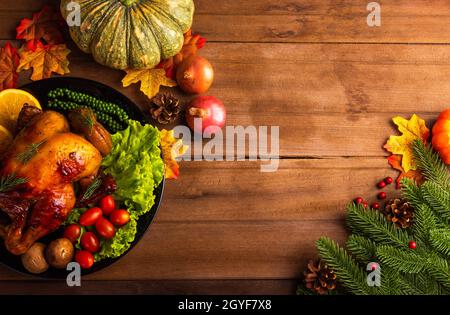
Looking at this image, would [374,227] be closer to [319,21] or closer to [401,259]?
[401,259]

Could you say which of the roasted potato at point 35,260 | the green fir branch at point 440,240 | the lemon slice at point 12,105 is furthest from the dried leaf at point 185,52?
the green fir branch at point 440,240

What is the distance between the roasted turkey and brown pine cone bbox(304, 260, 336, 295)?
70 cm

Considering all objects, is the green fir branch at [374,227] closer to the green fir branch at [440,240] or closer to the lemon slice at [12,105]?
the green fir branch at [440,240]

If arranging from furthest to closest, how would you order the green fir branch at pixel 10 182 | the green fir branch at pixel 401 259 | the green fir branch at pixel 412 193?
1. the green fir branch at pixel 412 193
2. the green fir branch at pixel 401 259
3. the green fir branch at pixel 10 182

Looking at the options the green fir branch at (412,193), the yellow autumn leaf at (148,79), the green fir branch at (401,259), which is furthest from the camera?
the yellow autumn leaf at (148,79)

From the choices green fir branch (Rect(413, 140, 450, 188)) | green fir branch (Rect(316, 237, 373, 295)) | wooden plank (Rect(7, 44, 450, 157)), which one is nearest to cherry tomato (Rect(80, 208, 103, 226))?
wooden plank (Rect(7, 44, 450, 157))

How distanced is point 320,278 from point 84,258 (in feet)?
2.22

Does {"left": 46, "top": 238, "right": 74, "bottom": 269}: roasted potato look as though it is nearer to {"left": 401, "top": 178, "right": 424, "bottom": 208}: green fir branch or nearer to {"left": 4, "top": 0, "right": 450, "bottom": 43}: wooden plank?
{"left": 4, "top": 0, "right": 450, "bottom": 43}: wooden plank

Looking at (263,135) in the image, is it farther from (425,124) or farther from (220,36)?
(425,124)

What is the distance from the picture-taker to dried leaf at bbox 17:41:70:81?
1.60 m

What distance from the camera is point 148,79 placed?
5.23 feet

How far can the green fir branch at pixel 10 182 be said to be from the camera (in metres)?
1.28

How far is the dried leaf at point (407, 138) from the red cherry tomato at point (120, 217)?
837 mm
